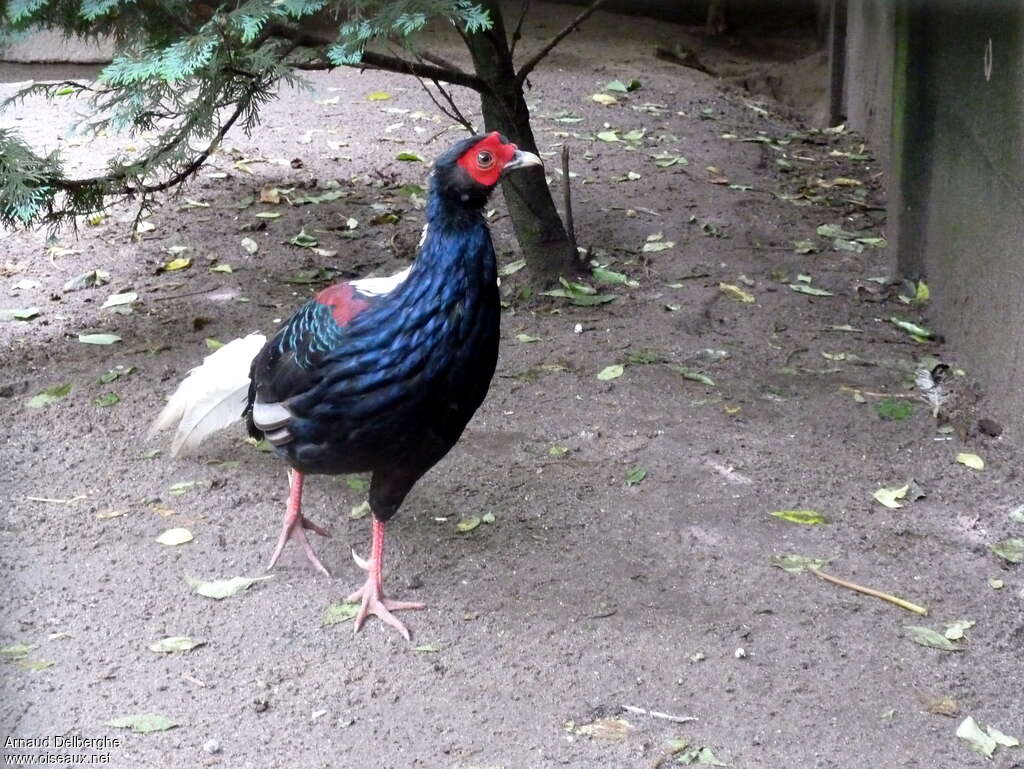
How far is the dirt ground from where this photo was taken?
3.02 metres

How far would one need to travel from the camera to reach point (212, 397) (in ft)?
13.1

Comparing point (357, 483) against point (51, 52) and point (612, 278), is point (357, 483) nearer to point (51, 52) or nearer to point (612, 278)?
point (612, 278)

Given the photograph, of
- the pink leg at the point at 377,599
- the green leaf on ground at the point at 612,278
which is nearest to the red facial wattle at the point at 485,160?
the pink leg at the point at 377,599

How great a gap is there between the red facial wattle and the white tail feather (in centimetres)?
115

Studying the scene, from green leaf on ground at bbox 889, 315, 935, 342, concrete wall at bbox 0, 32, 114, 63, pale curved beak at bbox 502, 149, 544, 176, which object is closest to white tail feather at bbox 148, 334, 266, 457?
pale curved beak at bbox 502, 149, 544, 176

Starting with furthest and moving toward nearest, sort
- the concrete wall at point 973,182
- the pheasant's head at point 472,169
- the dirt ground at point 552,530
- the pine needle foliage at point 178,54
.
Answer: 1. the concrete wall at point 973,182
2. the pine needle foliage at point 178,54
3. the pheasant's head at point 472,169
4. the dirt ground at point 552,530

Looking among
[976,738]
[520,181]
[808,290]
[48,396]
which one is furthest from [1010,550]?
[48,396]

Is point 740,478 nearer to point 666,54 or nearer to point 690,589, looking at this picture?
point 690,589

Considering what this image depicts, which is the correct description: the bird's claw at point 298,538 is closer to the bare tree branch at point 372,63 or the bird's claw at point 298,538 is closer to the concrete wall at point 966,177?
the bare tree branch at point 372,63

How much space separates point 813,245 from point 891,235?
1.35ft

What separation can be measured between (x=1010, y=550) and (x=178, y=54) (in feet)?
10.2

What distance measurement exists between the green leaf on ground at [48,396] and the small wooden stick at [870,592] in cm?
299

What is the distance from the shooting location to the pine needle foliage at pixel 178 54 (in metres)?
3.66

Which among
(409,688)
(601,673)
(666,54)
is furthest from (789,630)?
(666,54)
